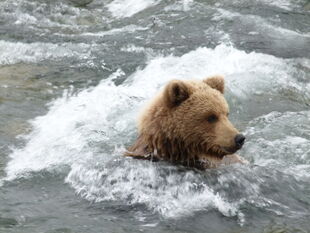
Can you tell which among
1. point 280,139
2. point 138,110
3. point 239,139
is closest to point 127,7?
point 138,110

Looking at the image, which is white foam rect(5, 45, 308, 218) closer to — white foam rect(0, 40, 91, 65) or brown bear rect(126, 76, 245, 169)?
brown bear rect(126, 76, 245, 169)

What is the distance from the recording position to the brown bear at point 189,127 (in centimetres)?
511

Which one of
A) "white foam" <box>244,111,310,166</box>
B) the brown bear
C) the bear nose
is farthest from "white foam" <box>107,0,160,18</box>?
the bear nose

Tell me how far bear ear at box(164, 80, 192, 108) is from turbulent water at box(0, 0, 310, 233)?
63cm

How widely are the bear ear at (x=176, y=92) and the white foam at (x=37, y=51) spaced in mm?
4728

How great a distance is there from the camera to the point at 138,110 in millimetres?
7582

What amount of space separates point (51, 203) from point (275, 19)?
8.08m

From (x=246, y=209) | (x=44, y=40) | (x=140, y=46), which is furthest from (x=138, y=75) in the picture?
(x=246, y=209)

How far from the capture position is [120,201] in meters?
5.00

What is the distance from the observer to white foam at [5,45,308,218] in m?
5.08

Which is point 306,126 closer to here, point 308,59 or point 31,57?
point 308,59

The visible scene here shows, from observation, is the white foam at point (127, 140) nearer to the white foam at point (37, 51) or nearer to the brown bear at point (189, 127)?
the brown bear at point (189, 127)

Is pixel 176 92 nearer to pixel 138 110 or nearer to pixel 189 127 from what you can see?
pixel 189 127

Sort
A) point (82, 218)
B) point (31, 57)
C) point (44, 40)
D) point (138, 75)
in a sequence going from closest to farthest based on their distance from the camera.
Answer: point (82, 218) → point (138, 75) → point (31, 57) → point (44, 40)
